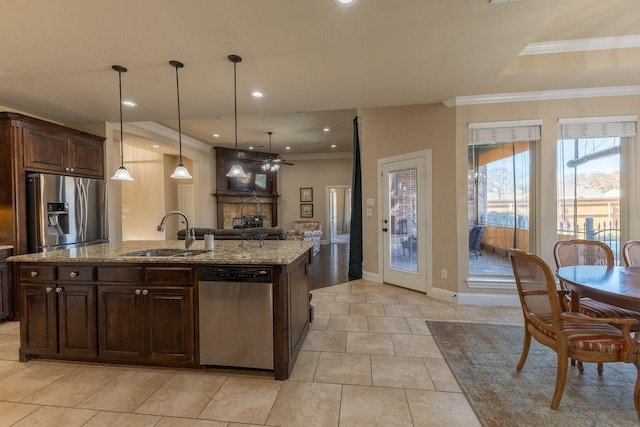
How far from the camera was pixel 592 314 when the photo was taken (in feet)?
7.22

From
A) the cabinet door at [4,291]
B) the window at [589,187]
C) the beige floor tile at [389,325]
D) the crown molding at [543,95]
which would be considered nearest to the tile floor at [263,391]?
the beige floor tile at [389,325]

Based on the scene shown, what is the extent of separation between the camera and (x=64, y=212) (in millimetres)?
3744

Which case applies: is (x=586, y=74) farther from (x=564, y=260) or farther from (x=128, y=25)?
(x=128, y=25)

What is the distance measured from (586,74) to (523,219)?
1.72 m

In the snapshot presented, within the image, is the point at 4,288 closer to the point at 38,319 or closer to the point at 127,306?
the point at 38,319

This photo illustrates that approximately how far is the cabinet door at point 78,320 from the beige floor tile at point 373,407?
2.07 m

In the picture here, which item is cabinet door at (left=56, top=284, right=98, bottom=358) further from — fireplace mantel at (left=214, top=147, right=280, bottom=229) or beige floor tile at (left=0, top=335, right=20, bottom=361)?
fireplace mantel at (left=214, top=147, right=280, bottom=229)

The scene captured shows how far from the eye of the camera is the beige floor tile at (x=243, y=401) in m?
1.78

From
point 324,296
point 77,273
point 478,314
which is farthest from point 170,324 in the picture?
point 478,314

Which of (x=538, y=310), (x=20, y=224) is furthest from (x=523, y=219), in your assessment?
(x=20, y=224)

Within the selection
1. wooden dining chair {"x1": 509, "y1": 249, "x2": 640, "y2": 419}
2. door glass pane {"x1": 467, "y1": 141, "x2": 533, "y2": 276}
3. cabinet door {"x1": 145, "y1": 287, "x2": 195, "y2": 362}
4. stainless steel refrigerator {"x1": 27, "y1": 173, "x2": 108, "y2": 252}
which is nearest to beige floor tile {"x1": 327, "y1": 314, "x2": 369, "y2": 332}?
cabinet door {"x1": 145, "y1": 287, "x2": 195, "y2": 362}

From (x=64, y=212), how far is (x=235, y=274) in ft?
10.3

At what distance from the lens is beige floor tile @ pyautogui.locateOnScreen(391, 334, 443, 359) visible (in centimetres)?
251

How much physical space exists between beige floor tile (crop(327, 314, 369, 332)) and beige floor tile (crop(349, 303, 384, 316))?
125 mm
